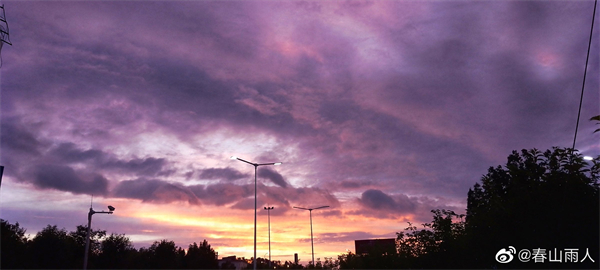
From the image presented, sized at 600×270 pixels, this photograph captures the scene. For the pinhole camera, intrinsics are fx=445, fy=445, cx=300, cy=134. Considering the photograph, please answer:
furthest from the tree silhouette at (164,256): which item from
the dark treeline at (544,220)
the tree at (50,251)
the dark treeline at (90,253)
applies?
the dark treeline at (544,220)

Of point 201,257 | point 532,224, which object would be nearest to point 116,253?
point 201,257

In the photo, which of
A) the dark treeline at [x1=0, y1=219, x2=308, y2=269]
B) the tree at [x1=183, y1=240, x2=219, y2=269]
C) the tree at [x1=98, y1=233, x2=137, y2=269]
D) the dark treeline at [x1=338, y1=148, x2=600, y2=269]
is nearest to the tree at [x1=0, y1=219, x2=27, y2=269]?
the dark treeline at [x1=0, y1=219, x2=308, y2=269]

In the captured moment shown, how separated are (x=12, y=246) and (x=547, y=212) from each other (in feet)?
172

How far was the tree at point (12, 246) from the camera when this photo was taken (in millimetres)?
44719

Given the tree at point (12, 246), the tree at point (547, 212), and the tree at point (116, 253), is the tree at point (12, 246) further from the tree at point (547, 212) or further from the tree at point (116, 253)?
the tree at point (547, 212)

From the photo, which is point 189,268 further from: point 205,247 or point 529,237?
point 529,237

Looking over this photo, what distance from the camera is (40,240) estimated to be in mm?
55938

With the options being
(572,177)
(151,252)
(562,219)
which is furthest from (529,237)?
(151,252)

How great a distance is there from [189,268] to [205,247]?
30.1 ft

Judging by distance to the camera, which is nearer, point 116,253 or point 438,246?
point 438,246

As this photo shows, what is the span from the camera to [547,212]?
894 inches

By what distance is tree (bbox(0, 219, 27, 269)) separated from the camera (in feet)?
A: 147

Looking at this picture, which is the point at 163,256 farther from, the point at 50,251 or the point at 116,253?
the point at 50,251

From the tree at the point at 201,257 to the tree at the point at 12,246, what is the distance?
111 feet
